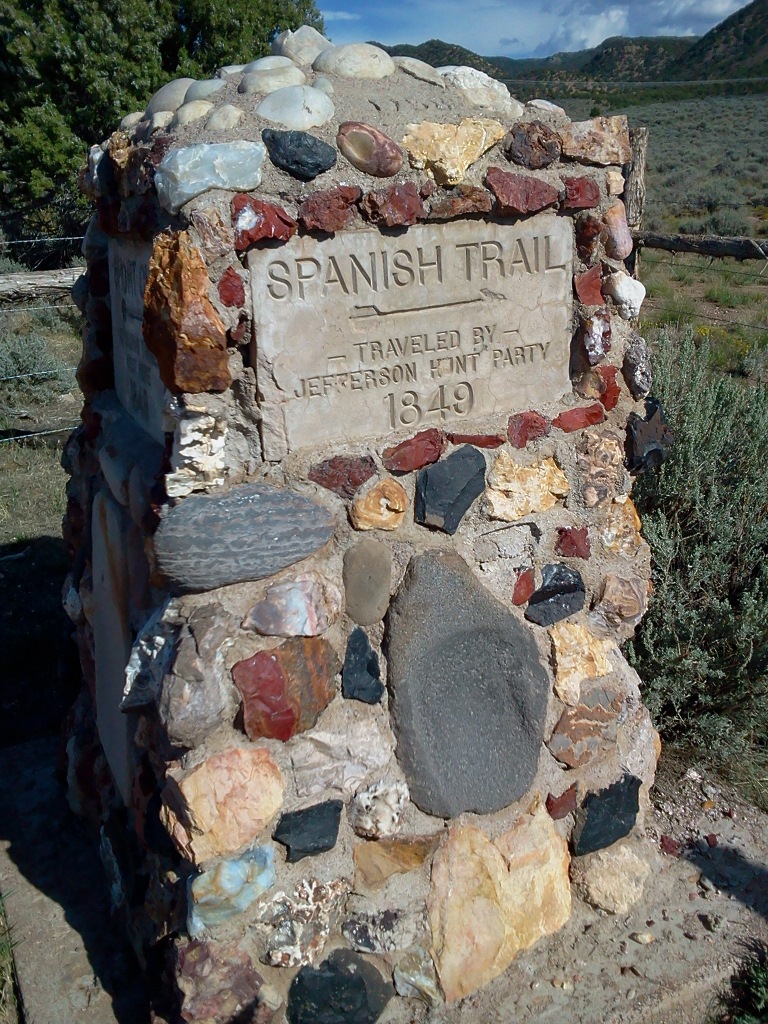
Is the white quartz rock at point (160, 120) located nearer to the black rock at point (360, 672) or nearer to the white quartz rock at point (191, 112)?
the white quartz rock at point (191, 112)

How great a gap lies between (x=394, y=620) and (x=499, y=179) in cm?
105

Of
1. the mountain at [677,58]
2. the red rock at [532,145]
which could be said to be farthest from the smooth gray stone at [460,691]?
the mountain at [677,58]

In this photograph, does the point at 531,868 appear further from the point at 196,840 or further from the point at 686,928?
the point at 196,840

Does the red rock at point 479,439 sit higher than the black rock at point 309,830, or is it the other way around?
the red rock at point 479,439

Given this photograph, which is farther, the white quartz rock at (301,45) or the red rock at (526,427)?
the red rock at (526,427)

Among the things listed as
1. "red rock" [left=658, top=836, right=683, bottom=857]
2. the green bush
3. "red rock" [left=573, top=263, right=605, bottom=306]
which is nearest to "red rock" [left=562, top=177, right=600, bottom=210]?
"red rock" [left=573, top=263, right=605, bottom=306]

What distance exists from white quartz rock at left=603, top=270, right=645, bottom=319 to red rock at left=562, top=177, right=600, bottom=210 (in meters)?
0.20

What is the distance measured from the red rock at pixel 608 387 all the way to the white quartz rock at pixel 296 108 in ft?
3.11

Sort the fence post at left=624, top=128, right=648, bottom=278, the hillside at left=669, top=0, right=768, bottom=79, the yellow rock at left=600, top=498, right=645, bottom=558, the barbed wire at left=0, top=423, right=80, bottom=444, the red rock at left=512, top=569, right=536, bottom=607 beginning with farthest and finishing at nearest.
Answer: the hillside at left=669, top=0, right=768, bottom=79 → the barbed wire at left=0, top=423, right=80, bottom=444 → the fence post at left=624, top=128, right=648, bottom=278 → the yellow rock at left=600, top=498, right=645, bottom=558 → the red rock at left=512, top=569, right=536, bottom=607

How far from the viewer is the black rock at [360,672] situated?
82.2 inches

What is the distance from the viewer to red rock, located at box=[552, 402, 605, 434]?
7.78ft

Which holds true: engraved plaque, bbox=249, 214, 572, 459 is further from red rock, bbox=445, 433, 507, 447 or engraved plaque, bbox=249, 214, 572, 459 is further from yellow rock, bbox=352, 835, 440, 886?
yellow rock, bbox=352, 835, 440, 886

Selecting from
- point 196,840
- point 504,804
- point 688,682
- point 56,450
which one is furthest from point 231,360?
point 56,450

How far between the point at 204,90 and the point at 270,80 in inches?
5.9
